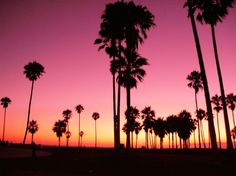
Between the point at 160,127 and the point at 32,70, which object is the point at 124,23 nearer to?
the point at 32,70

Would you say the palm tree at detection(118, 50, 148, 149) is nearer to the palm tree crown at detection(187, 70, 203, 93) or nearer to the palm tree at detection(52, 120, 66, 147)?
the palm tree crown at detection(187, 70, 203, 93)

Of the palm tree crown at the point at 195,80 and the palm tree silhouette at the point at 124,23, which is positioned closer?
the palm tree silhouette at the point at 124,23

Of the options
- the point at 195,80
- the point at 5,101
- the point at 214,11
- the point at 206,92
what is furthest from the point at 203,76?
the point at 5,101

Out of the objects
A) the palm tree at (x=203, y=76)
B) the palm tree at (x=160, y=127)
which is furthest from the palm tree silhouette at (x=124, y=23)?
Answer: the palm tree at (x=160, y=127)

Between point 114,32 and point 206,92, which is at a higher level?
point 114,32

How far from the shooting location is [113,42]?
32344mm

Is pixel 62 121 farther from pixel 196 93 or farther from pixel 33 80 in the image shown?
pixel 196 93

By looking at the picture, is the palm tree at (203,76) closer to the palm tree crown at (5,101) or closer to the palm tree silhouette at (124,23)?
the palm tree silhouette at (124,23)

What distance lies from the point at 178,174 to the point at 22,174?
855cm

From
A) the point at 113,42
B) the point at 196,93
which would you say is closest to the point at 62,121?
the point at 196,93

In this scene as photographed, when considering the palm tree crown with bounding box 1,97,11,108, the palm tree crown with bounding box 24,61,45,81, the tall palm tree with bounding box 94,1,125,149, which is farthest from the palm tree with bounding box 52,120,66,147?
the tall palm tree with bounding box 94,1,125,149

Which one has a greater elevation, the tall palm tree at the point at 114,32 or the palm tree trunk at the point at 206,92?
the tall palm tree at the point at 114,32

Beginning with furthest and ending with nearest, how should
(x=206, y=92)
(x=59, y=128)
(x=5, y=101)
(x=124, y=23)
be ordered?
(x=59, y=128), (x=5, y=101), (x=124, y=23), (x=206, y=92)

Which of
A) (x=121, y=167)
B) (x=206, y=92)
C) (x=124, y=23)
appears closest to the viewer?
(x=121, y=167)
